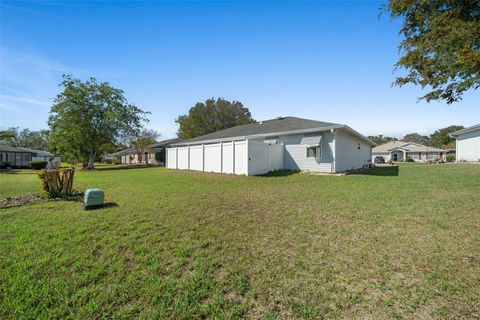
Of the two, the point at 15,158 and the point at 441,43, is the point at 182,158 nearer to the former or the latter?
the point at 441,43

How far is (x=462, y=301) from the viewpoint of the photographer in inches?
87.7

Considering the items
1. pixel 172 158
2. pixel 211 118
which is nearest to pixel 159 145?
pixel 211 118

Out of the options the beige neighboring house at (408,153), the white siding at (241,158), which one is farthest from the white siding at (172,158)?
the beige neighboring house at (408,153)

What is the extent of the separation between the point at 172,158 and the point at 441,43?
19890mm

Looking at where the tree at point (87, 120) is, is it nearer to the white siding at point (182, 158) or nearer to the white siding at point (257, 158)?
the white siding at point (182, 158)

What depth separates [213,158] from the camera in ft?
51.9

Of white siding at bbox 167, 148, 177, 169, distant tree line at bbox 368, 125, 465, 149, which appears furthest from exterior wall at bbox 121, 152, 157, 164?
distant tree line at bbox 368, 125, 465, 149

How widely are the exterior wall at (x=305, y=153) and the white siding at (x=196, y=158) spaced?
6350 mm

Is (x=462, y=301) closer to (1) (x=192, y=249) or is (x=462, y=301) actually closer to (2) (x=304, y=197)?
(1) (x=192, y=249)

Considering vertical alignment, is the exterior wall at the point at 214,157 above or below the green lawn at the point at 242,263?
above

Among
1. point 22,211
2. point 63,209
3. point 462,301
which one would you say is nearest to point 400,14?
point 462,301

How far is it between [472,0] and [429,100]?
257cm

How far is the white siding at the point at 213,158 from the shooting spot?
50.2 ft

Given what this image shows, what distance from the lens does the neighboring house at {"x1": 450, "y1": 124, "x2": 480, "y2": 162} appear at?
23.7m
